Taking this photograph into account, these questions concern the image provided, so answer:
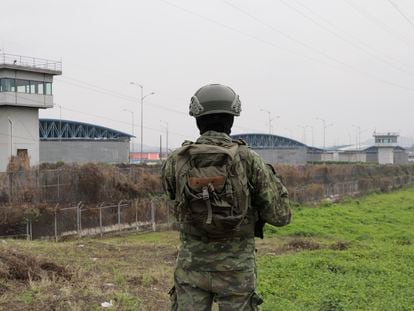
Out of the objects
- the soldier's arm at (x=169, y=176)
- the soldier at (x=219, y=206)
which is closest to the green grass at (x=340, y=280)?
the soldier at (x=219, y=206)

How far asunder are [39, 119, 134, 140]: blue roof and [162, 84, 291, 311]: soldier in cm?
4704

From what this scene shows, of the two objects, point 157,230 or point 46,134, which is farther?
point 46,134

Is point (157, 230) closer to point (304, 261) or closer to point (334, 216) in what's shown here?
point (334, 216)

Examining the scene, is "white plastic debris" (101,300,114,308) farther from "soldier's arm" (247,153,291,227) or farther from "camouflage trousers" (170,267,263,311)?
"soldier's arm" (247,153,291,227)

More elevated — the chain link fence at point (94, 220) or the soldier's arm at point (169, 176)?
the soldier's arm at point (169, 176)

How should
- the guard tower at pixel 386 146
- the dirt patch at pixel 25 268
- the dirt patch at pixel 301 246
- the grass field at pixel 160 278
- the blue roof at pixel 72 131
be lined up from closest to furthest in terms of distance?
the grass field at pixel 160 278, the dirt patch at pixel 25 268, the dirt patch at pixel 301 246, the blue roof at pixel 72 131, the guard tower at pixel 386 146

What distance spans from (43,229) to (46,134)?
30330mm

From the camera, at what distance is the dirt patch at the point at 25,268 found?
19.4ft

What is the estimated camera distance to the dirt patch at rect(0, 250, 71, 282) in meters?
5.93

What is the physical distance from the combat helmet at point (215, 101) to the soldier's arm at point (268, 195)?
31 centimetres

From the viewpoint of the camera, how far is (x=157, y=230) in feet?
73.5

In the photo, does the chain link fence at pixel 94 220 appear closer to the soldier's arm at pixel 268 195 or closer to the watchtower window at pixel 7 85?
the watchtower window at pixel 7 85

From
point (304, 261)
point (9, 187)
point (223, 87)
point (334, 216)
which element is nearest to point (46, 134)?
point (9, 187)

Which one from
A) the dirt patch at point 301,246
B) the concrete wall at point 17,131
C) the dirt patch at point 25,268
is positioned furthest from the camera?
the concrete wall at point 17,131
